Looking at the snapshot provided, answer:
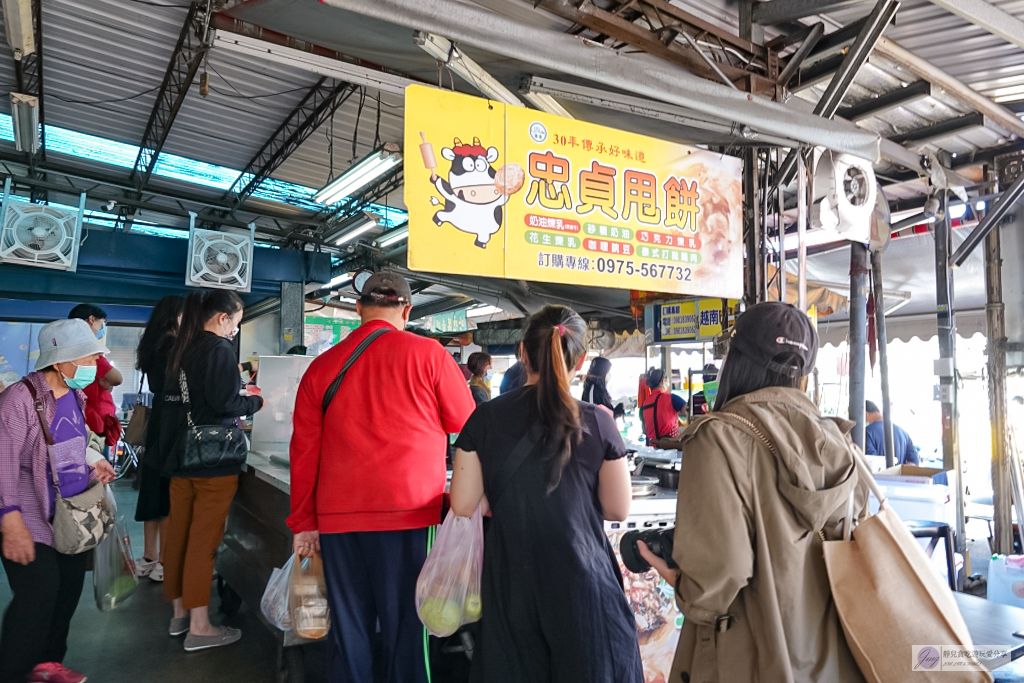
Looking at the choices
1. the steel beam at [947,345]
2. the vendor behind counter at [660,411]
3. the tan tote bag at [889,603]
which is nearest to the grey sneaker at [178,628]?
the tan tote bag at [889,603]

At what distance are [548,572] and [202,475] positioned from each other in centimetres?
217

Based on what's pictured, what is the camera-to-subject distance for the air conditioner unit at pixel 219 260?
7.57m

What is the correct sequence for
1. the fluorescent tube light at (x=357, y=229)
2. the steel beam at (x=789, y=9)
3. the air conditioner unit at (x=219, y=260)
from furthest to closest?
1. the air conditioner unit at (x=219, y=260)
2. the fluorescent tube light at (x=357, y=229)
3. the steel beam at (x=789, y=9)

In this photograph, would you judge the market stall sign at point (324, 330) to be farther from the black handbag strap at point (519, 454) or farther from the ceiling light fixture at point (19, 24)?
the black handbag strap at point (519, 454)

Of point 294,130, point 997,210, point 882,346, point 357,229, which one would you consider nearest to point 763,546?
point 882,346

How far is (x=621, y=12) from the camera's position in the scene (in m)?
A: 3.18

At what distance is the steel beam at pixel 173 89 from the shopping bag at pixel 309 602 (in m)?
3.04

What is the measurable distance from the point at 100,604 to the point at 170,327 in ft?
5.18

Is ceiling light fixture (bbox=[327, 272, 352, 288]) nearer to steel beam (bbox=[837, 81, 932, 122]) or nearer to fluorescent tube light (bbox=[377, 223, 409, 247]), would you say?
fluorescent tube light (bbox=[377, 223, 409, 247])

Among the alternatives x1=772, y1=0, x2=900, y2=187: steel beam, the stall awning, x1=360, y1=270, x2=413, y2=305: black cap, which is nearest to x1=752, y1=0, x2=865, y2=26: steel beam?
x1=772, y1=0, x2=900, y2=187: steel beam

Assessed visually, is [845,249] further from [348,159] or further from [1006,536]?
[348,159]

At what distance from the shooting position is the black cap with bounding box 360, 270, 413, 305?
2412 mm

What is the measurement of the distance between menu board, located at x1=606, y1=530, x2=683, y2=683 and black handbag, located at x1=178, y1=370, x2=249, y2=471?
6.48ft

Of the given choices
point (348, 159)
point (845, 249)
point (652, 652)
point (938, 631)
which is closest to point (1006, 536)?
point (845, 249)
